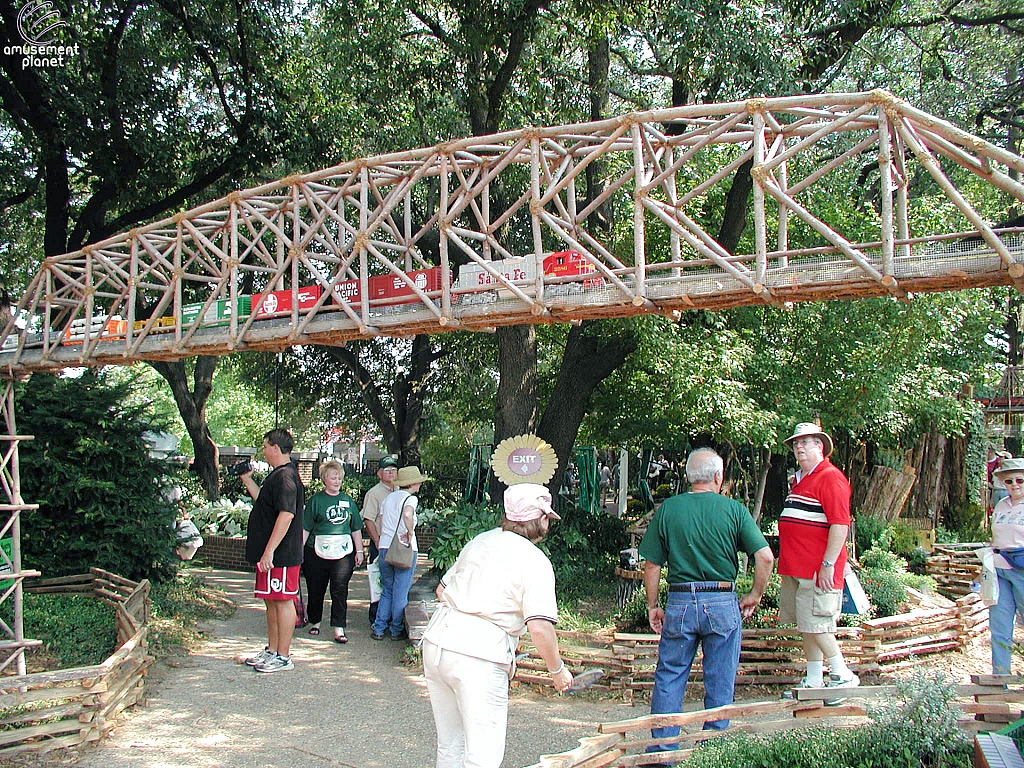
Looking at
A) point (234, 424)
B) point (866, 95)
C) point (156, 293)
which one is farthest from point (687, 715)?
point (234, 424)

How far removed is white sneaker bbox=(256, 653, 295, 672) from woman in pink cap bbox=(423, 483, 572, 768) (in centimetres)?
413

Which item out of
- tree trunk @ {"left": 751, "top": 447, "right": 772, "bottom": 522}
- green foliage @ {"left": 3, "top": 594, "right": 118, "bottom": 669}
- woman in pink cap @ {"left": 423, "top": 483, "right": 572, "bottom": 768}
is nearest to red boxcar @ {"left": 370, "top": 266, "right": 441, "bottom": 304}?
woman in pink cap @ {"left": 423, "top": 483, "right": 572, "bottom": 768}

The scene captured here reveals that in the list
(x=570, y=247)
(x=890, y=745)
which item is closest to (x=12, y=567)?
(x=570, y=247)

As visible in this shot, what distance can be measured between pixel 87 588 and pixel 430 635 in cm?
755

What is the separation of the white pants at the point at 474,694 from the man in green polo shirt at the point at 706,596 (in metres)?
1.71

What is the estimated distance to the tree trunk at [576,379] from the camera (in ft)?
39.3

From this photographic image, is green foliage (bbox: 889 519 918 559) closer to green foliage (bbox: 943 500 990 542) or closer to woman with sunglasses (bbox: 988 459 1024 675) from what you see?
green foliage (bbox: 943 500 990 542)

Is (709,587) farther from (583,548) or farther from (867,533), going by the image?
(867,533)

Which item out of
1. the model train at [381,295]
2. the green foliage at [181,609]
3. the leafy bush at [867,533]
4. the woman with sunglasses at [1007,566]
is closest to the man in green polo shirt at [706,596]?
the model train at [381,295]

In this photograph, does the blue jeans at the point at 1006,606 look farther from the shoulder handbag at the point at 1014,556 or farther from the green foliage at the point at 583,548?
the green foliage at the point at 583,548

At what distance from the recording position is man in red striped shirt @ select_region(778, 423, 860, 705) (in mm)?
6070

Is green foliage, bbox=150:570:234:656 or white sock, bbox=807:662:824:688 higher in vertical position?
white sock, bbox=807:662:824:688

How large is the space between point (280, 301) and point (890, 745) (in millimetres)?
6057

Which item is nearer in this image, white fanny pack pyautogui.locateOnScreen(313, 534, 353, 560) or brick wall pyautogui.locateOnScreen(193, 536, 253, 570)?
white fanny pack pyautogui.locateOnScreen(313, 534, 353, 560)
